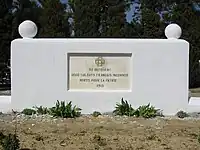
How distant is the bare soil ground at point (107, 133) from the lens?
805 cm

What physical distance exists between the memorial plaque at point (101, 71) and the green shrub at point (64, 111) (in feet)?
1.89

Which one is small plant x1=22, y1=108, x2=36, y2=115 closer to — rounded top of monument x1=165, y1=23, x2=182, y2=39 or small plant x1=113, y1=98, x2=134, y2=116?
small plant x1=113, y1=98, x2=134, y2=116

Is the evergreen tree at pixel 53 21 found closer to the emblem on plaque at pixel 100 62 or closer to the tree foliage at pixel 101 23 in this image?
the tree foliage at pixel 101 23

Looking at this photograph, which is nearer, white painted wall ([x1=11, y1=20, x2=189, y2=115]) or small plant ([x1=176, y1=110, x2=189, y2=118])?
small plant ([x1=176, y1=110, x2=189, y2=118])

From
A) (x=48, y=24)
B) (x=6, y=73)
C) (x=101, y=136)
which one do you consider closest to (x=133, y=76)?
(x=101, y=136)

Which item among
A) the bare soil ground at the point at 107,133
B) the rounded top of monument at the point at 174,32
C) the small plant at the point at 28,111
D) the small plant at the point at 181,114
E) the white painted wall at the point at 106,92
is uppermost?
the rounded top of monument at the point at 174,32

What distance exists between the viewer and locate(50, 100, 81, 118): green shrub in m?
11.4

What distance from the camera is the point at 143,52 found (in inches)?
470

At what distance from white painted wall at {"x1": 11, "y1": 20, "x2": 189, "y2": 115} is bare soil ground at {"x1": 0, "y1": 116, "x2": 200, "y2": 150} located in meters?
0.82

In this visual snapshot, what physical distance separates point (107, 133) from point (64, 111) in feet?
7.57

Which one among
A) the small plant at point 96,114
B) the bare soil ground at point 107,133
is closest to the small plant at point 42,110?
the bare soil ground at point 107,133

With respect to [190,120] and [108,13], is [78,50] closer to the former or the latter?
[190,120]

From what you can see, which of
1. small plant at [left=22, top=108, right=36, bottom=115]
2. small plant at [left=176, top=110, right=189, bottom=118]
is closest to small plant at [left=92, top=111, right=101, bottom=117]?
small plant at [left=22, top=108, right=36, bottom=115]

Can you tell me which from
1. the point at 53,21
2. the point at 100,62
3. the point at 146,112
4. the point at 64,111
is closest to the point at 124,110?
the point at 146,112
